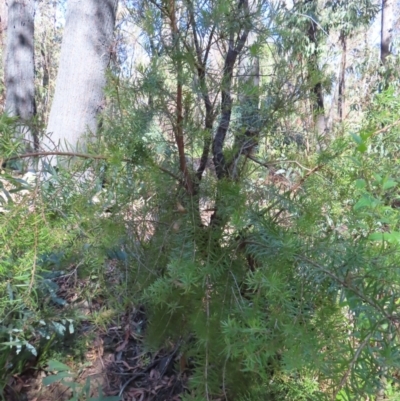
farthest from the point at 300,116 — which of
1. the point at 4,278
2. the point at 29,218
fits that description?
the point at 4,278

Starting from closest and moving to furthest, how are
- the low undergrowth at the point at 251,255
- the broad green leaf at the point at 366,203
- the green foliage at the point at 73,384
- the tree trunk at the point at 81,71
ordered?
Answer: the low undergrowth at the point at 251,255 < the broad green leaf at the point at 366,203 < the green foliage at the point at 73,384 < the tree trunk at the point at 81,71

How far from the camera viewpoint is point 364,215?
2.68 feet

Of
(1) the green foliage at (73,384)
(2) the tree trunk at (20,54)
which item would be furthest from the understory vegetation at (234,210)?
(2) the tree trunk at (20,54)

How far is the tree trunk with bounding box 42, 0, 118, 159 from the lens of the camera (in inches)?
75.5

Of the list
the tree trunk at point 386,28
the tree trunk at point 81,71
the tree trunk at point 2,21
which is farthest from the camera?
the tree trunk at point 2,21

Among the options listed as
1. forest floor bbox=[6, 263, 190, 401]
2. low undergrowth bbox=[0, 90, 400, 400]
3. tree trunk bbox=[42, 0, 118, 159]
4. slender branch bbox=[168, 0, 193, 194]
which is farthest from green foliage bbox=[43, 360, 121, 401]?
tree trunk bbox=[42, 0, 118, 159]

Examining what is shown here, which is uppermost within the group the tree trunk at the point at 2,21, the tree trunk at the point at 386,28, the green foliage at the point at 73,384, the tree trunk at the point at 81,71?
the tree trunk at the point at 2,21

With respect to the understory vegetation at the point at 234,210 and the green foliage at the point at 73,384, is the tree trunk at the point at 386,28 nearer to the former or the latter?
the understory vegetation at the point at 234,210

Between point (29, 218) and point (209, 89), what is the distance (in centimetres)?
46

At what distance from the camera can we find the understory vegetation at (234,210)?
2.23 ft

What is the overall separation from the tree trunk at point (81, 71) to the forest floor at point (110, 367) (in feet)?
2.62

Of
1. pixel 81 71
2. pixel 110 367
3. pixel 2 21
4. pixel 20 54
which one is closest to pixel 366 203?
pixel 110 367

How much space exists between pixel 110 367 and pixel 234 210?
120cm

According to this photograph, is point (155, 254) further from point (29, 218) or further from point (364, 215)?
point (364, 215)
